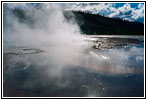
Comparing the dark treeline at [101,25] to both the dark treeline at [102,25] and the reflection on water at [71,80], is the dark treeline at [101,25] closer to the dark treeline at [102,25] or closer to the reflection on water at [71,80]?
the dark treeline at [102,25]

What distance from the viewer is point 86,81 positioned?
271 inches

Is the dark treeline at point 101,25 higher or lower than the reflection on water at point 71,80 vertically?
lower

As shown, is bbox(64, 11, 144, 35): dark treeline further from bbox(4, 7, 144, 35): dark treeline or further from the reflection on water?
the reflection on water

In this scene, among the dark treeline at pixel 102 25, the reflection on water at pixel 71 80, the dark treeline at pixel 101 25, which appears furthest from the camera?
the dark treeline at pixel 102 25

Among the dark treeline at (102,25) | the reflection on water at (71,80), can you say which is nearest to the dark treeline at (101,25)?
the dark treeline at (102,25)

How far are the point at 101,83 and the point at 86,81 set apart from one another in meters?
0.62

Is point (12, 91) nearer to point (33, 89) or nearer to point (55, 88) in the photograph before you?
point (33, 89)

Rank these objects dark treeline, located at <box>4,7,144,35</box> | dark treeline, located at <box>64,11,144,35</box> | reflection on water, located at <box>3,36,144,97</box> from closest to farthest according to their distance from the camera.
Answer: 1. reflection on water, located at <box>3,36,144,97</box>
2. dark treeline, located at <box>4,7,144,35</box>
3. dark treeline, located at <box>64,11,144,35</box>

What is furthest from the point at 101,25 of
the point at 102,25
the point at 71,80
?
the point at 71,80

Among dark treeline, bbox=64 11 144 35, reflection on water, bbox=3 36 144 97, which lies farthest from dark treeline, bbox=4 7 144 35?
reflection on water, bbox=3 36 144 97

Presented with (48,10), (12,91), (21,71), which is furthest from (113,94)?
(48,10)

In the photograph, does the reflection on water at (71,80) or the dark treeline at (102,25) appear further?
the dark treeline at (102,25)

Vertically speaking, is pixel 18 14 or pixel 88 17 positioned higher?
pixel 18 14

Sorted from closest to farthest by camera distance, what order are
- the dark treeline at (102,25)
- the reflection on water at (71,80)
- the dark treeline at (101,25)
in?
the reflection on water at (71,80), the dark treeline at (101,25), the dark treeline at (102,25)
